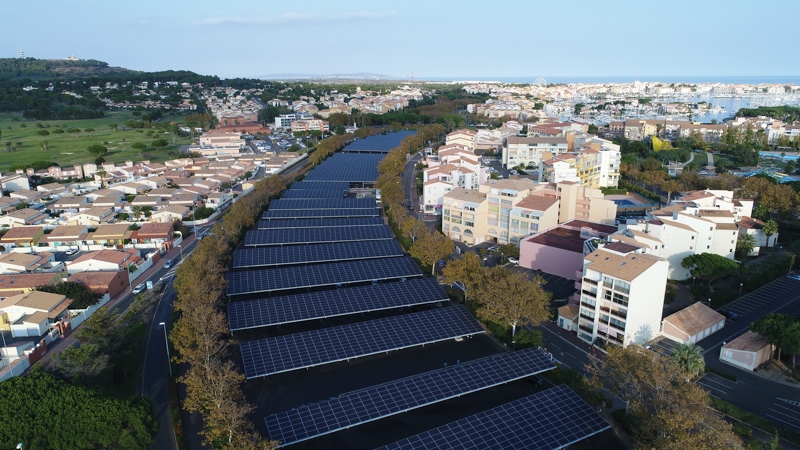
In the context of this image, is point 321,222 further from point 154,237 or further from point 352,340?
point 352,340

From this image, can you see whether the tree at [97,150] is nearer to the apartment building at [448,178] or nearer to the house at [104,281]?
the house at [104,281]

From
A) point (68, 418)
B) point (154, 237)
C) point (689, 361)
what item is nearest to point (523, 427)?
point (689, 361)

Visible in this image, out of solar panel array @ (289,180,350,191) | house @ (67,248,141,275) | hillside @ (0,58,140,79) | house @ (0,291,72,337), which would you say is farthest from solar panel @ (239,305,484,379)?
hillside @ (0,58,140,79)

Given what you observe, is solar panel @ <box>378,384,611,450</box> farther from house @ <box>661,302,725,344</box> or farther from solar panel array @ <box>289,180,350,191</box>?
solar panel array @ <box>289,180,350,191</box>

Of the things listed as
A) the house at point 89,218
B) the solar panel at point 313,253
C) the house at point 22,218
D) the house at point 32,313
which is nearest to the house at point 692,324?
the solar panel at point 313,253

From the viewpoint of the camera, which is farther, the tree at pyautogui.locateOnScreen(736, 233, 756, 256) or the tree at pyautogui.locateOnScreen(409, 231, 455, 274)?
the tree at pyautogui.locateOnScreen(736, 233, 756, 256)
